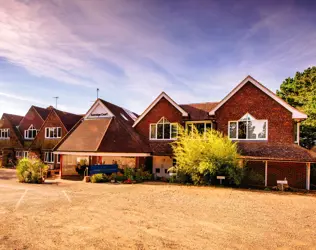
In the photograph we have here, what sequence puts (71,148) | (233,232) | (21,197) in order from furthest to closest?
(71,148) → (21,197) → (233,232)

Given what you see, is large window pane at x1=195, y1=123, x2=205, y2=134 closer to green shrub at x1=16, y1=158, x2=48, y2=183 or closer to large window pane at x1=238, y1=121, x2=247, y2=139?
large window pane at x1=238, y1=121, x2=247, y2=139

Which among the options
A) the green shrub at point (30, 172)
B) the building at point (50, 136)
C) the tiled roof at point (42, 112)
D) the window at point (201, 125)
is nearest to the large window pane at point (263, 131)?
the window at point (201, 125)

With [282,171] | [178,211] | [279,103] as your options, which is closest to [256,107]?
[279,103]

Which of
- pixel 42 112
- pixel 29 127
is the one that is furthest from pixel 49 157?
pixel 42 112

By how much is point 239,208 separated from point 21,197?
38.0 feet

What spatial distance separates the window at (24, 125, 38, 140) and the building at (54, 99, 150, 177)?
42.0 ft

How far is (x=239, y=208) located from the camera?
13156mm

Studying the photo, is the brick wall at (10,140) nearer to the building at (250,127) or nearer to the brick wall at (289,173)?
the building at (250,127)

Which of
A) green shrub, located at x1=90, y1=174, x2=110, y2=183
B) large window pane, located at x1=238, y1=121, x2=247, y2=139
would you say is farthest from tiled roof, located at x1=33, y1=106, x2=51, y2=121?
large window pane, located at x1=238, y1=121, x2=247, y2=139

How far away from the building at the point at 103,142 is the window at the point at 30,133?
1281cm

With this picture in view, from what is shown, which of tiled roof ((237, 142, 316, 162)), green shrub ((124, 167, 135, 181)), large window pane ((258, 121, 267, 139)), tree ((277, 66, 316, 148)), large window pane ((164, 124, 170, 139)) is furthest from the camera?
tree ((277, 66, 316, 148))

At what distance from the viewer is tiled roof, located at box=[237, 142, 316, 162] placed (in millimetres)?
19391

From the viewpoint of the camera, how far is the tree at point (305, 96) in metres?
30.0

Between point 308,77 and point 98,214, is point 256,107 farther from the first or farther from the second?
point 308,77
